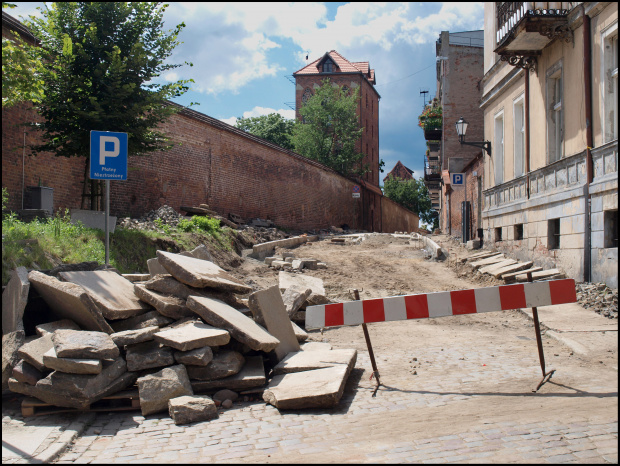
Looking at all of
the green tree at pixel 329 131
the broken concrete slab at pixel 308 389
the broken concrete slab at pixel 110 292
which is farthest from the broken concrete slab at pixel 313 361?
the green tree at pixel 329 131

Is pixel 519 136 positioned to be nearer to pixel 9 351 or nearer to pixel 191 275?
pixel 191 275

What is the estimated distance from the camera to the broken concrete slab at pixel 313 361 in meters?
5.55

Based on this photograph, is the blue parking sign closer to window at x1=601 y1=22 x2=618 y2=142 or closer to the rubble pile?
the rubble pile

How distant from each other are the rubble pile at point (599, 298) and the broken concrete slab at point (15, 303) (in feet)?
28.6

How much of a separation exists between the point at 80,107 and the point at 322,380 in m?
9.55

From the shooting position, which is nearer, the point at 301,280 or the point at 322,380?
the point at 322,380

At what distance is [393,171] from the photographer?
92.4 meters

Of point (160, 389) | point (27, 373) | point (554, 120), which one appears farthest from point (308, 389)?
point (554, 120)

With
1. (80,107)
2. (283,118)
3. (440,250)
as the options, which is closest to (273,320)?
(80,107)

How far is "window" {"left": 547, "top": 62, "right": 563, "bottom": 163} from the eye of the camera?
42.0 feet

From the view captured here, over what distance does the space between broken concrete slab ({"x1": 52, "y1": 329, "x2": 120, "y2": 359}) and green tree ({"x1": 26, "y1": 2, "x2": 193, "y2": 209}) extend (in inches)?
301

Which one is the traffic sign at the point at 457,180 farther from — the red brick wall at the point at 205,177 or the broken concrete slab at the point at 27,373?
the broken concrete slab at the point at 27,373

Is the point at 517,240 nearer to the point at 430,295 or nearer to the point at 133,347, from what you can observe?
the point at 430,295

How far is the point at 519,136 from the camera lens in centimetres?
1563
